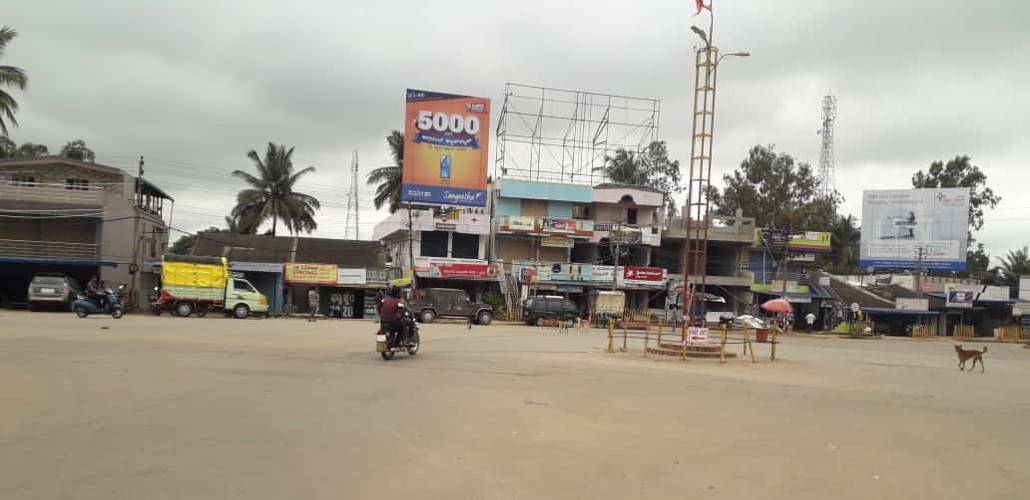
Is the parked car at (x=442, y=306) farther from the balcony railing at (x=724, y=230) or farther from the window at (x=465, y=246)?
the balcony railing at (x=724, y=230)

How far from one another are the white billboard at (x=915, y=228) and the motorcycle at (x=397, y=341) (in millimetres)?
42160

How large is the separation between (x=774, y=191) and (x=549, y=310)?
2873 centimetres

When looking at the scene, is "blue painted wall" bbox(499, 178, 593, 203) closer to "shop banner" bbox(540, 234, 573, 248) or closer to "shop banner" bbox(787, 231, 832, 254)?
"shop banner" bbox(540, 234, 573, 248)

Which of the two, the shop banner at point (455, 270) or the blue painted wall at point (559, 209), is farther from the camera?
the blue painted wall at point (559, 209)

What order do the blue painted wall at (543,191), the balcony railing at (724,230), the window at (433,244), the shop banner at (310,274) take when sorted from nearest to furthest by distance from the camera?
the shop banner at (310,274)
the window at (433,244)
the blue painted wall at (543,191)
the balcony railing at (724,230)

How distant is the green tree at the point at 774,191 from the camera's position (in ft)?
174

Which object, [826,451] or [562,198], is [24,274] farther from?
[826,451]

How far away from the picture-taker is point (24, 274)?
33875 millimetres

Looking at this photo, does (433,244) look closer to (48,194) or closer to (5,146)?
(48,194)

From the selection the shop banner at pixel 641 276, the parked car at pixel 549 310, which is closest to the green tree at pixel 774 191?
the shop banner at pixel 641 276

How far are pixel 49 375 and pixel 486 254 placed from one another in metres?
32.0

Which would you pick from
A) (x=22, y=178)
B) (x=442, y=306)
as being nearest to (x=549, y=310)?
Answer: (x=442, y=306)

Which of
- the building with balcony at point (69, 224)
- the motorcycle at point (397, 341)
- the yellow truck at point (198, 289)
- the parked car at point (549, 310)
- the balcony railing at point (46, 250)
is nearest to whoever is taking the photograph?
the motorcycle at point (397, 341)

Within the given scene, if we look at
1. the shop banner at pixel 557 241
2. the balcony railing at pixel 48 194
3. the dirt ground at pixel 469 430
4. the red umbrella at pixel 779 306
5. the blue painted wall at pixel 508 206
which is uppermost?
the blue painted wall at pixel 508 206
